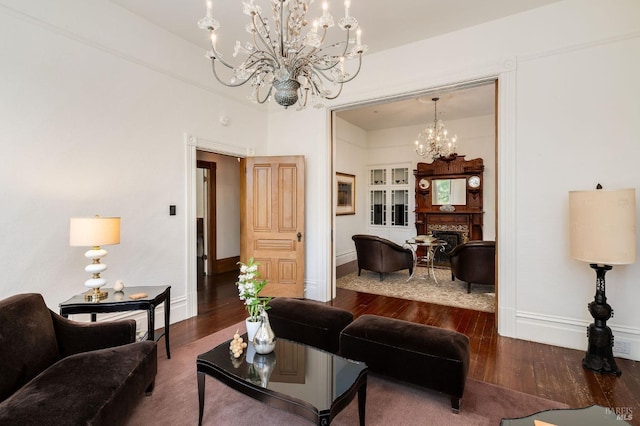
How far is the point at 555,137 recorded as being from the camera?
3.21 metres

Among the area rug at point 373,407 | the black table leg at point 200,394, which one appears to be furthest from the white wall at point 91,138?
the black table leg at point 200,394

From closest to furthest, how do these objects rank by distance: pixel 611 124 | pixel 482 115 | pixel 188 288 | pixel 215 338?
pixel 611 124 → pixel 215 338 → pixel 188 288 → pixel 482 115

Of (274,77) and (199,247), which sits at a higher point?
(274,77)

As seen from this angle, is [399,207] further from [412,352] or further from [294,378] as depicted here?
[294,378]

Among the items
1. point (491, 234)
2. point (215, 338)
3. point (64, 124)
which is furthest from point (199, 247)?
point (491, 234)

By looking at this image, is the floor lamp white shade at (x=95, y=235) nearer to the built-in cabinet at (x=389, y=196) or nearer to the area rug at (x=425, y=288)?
the area rug at (x=425, y=288)

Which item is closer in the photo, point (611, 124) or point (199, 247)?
point (611, 124)

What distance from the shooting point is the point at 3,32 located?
2553mm

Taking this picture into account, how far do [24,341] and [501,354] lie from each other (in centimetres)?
372

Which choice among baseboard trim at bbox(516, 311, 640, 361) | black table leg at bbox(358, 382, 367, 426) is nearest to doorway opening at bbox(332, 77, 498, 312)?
baseboard trim at bbox(516, 311, 640, 361)

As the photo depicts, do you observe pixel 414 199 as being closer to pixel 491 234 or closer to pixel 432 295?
pixel 491 234

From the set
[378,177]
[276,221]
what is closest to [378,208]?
[378,177]

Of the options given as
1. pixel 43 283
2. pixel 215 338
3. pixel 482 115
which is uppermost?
pixel 482 115

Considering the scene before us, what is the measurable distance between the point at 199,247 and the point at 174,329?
3.24 m
